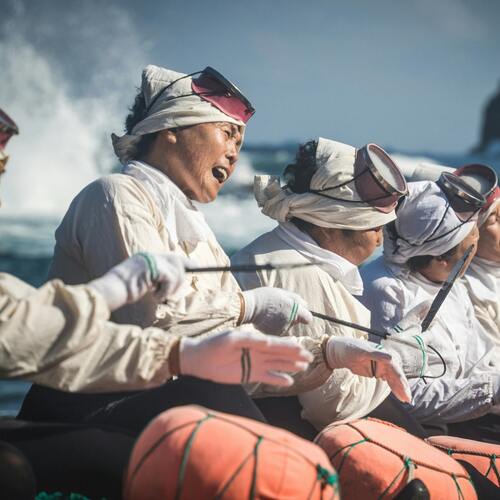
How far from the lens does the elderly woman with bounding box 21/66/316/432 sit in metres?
2.94

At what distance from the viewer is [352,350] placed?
3338 mm

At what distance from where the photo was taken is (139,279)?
→ 98.9 inches

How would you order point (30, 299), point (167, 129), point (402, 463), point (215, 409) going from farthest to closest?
point (167, 129) → point (402, 463) → point (215, 409) → point (30, 299)

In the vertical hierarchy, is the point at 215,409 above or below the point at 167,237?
below

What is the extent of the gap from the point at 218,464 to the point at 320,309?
156 cm

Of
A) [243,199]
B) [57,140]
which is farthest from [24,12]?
[243,199]

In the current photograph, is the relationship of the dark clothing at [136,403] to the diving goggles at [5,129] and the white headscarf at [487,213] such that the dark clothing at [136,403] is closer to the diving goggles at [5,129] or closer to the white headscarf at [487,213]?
the diving goggles at [5,129]

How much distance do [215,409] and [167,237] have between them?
0.70 meters

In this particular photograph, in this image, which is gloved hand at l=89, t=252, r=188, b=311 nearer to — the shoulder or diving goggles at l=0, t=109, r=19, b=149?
diving goggles at l=0, t=109, r=19, b=149

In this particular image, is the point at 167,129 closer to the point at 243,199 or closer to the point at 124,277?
the point at 124,277

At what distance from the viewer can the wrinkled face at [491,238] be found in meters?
4.96

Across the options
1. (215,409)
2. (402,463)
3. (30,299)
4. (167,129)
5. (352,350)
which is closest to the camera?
(30,299)

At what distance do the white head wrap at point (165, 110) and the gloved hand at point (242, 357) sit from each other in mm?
1224

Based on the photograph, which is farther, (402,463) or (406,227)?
(406,227)
